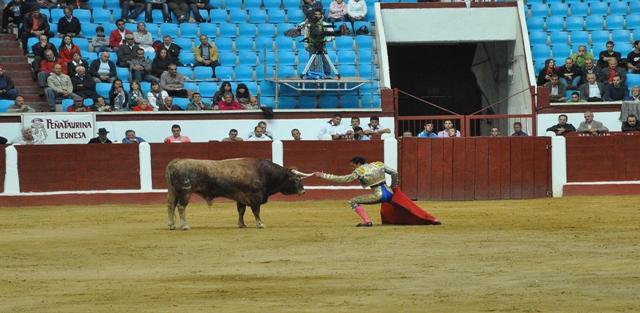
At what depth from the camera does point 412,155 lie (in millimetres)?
18359

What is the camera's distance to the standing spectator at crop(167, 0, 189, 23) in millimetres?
21906

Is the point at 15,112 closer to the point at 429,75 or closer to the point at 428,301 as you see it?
the point at 429,75

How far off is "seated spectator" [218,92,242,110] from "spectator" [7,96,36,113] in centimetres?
321

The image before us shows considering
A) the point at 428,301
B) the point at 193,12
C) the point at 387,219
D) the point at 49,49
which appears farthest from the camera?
the point at 193,12

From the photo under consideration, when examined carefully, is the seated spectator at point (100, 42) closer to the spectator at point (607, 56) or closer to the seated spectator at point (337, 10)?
the seated spectator at point (337, 10)

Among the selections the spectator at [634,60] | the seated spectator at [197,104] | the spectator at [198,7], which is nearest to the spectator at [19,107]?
the seated spectator at [197,104]

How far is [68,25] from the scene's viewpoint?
68.4ft

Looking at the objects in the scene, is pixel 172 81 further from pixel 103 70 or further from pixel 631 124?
pixel 631 124

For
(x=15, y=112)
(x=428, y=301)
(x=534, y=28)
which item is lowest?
(x=428, y=301)

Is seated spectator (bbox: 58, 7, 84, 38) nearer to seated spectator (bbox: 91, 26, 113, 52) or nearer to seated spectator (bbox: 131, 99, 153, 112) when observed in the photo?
seated spectator (bbox: 91, 26, 113, 52)

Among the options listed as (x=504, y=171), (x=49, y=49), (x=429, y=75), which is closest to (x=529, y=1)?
(x=429, y=75)

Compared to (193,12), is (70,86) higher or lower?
lower

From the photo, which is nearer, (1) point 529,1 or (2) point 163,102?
(2) point 163,102

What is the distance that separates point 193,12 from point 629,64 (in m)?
8.53
